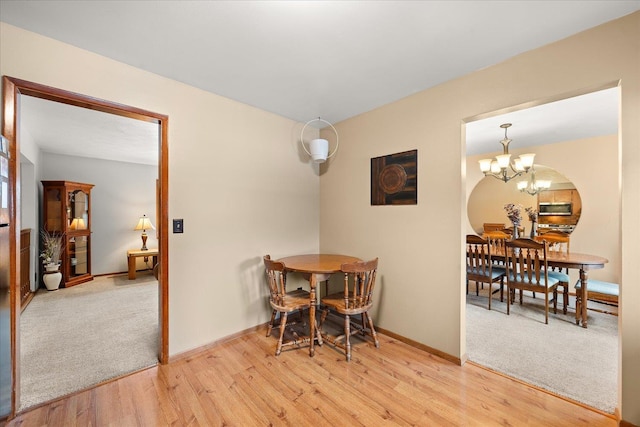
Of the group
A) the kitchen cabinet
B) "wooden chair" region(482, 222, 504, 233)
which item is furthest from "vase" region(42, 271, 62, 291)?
the kitchen cabinet

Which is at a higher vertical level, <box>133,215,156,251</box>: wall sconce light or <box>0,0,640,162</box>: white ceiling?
<box>0,0,640,162</box>: white ceiling

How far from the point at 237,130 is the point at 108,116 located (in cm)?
173

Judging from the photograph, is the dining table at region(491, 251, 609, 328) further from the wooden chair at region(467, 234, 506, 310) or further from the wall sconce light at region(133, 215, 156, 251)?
the wall sconce light at region(133, 215, 156, 251)

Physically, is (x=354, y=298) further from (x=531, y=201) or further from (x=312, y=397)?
(x=531, y=201)

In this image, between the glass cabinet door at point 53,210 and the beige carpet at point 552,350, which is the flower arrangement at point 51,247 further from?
the beige carpet at point 552,350

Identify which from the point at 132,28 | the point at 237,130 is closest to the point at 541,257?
the point at 237,130

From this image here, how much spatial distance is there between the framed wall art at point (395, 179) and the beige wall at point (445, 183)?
0.07 m

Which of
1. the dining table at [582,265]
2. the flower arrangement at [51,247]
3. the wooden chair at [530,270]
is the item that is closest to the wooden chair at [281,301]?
the wooden chair at [530,270]

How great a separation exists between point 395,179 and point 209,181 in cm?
178

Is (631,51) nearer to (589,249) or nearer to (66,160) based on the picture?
(589,249)

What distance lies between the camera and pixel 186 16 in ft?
4.97

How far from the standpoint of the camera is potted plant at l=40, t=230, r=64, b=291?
4191mm

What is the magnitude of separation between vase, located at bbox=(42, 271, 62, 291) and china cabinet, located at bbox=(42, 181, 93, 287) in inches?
8.1

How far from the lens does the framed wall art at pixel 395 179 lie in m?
2.50
